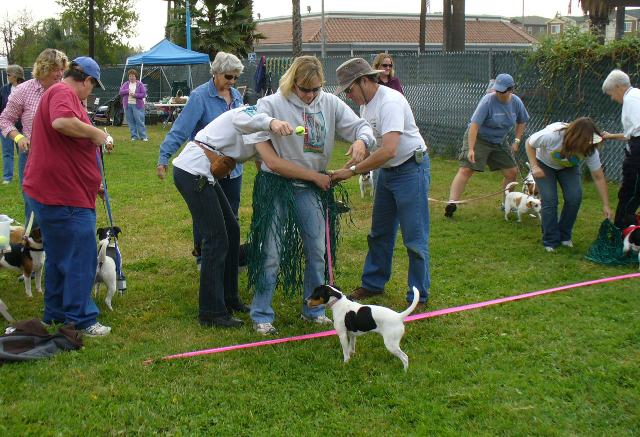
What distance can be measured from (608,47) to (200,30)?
21393mm

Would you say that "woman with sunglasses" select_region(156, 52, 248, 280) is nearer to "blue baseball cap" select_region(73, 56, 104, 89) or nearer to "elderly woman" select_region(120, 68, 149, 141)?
"blue baseball cap" select_region(73, 56, 104, 89)

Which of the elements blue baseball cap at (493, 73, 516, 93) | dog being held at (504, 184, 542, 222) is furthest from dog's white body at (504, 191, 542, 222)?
blue baseball cap at (493, 73, 516, 93)

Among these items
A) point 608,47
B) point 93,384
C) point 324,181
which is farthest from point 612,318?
point 608,47

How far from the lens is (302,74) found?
427 cm

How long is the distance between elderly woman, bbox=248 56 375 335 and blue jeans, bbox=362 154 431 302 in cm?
61

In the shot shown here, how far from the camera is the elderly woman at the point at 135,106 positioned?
1825 cm

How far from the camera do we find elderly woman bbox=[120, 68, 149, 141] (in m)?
18.2

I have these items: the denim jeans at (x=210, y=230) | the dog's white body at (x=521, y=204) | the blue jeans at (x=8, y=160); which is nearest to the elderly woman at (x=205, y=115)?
the denim jeans at (x=210, y=230)

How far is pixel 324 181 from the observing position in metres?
4.49

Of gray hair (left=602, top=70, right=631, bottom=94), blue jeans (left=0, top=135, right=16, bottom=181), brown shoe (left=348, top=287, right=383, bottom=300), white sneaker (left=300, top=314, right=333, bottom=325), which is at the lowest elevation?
white sneaker (left=300, top=314, right=333, bottom=325)

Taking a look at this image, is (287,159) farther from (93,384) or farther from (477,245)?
(477,245)

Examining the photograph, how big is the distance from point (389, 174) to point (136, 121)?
48.0 ft

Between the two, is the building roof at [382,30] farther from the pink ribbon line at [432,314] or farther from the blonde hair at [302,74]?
the blonde hair at [302,74]

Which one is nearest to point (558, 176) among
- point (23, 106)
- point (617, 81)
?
point (617, 81)
